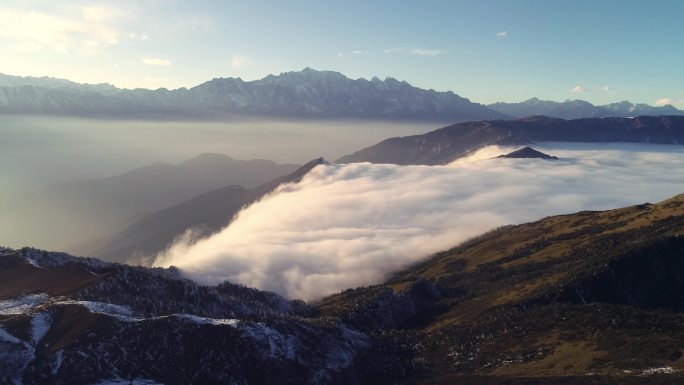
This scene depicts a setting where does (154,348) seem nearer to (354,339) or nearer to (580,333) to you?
(354,339)

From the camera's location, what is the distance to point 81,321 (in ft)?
453

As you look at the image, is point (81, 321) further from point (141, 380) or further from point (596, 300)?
point (596, 300)

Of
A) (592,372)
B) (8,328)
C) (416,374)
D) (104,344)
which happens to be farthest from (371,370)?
(8,328)

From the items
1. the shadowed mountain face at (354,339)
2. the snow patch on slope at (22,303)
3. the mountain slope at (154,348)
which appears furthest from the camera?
the snow patch on slope at (22,303)

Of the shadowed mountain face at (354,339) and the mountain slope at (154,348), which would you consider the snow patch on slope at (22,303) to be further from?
the shadowed mountain face at (354,339)

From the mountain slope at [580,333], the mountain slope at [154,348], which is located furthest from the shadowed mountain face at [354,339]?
the mountain slope at [580,333]

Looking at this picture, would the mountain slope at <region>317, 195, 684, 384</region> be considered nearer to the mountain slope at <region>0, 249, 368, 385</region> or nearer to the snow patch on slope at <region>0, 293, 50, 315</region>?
the mountain slope at <region>0, 249, 368, 385</region>

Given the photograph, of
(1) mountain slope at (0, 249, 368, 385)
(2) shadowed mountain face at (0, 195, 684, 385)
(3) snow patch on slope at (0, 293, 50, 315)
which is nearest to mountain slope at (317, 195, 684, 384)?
(2) shadowed mountain face at (0, 195, 684, 385)

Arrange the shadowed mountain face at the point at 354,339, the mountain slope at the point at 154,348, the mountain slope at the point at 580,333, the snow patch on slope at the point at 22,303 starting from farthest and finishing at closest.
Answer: the snow patch on slope at the point at 22,303 → the shadowed mountain face at the point at 354,339 → the mountain slope at the point at 154,348 → the mountain slope at the point at 580,333

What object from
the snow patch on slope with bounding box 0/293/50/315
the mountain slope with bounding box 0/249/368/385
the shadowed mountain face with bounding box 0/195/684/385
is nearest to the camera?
the mountain slope with bounding box 0/249/368/385

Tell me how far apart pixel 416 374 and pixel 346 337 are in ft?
88.9

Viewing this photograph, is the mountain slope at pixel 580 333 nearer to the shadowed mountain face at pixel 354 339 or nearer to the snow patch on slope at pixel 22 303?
the shadowed mountain face at pixel 354 339

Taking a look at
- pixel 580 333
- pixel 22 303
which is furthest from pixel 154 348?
pixel 580 333

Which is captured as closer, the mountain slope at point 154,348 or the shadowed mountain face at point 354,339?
the mountain slope at point 154,348
